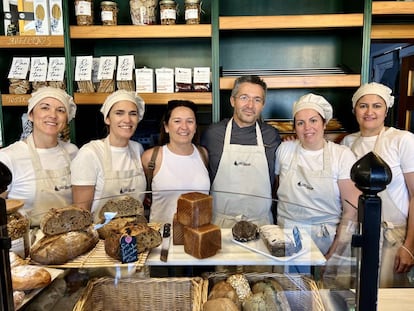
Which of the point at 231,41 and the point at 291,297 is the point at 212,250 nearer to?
the point at 291,297

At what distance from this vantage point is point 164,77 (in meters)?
2.23

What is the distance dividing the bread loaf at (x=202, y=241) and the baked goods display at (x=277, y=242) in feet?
0.49

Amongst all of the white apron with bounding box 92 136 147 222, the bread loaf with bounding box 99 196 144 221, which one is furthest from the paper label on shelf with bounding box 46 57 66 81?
the bread loaf with bounding box 99 196 144 221

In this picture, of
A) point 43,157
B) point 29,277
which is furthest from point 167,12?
point 29,277

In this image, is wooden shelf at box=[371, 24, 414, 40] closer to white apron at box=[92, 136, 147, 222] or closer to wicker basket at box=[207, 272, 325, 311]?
white apron at box=[92, 136, 147, 222]

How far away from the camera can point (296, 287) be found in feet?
3.20

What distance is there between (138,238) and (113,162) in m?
0.82

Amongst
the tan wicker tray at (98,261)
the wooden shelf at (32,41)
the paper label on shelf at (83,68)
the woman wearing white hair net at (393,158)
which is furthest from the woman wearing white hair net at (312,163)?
the wooden shelf at (32,41)

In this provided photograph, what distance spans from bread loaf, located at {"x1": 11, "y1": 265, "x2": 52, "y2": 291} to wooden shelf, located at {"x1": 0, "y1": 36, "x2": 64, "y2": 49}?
1.70m

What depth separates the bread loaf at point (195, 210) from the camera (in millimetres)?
1088

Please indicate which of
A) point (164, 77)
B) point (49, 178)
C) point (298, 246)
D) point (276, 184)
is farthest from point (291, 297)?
point (164, 77)

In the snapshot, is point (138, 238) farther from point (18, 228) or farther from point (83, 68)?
point (83, 68)

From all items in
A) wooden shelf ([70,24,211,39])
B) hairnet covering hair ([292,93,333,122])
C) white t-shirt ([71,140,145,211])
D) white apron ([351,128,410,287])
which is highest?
wooden shelf ([70,24,211,39])

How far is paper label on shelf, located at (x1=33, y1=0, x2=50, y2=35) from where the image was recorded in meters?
2.22
